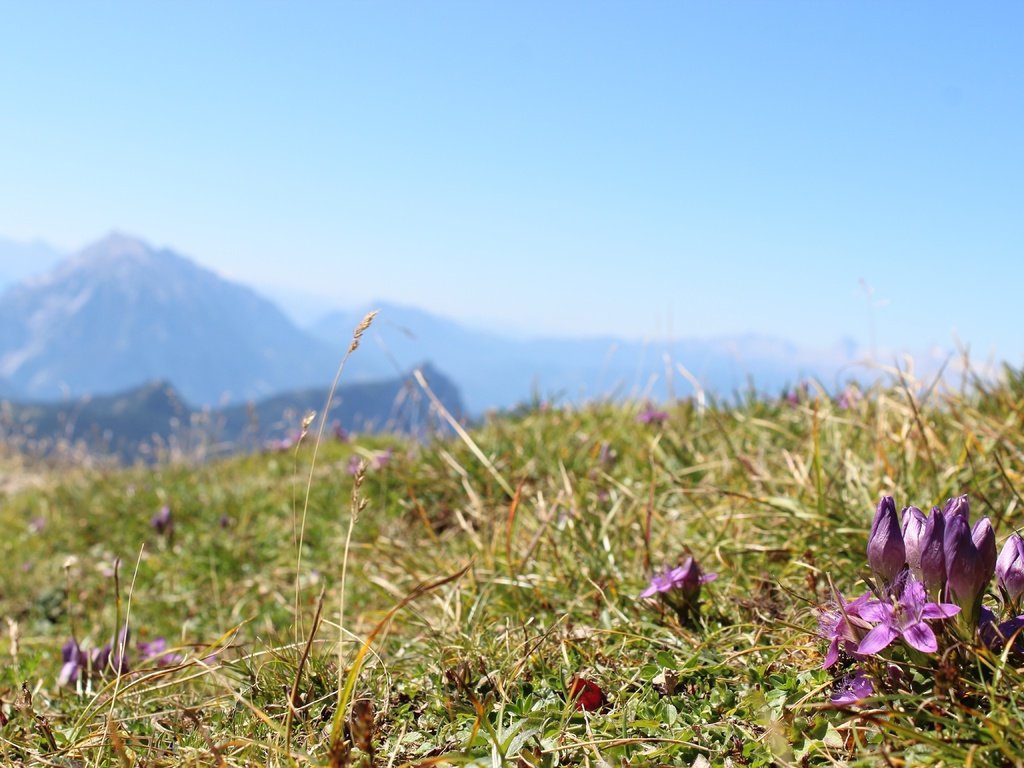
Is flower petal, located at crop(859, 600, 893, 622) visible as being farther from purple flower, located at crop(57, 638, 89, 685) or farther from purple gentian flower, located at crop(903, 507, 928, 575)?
purple flower, located at crop(57, 638, 89, 685)

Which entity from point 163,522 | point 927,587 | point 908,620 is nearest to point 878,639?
point 908,620

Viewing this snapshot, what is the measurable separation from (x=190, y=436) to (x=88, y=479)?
3.00 m

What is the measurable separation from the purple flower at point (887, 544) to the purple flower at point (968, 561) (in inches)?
4.8

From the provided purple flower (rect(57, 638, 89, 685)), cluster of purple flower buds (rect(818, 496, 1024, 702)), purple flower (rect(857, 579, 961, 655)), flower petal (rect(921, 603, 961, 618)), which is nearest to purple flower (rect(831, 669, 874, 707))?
cluster of purple flower buds (rect(818, 496, 1024, 702))

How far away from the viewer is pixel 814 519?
3.12 meters

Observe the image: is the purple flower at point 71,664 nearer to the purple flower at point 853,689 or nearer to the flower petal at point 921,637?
the purple flower at point 853,689

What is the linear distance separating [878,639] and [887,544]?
257 millimetres

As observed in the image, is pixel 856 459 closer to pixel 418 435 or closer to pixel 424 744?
pixel 424 744

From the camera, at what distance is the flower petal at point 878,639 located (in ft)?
5.42

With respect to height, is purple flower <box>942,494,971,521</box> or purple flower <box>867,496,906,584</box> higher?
purple flower <box>942,494,971,521</box>

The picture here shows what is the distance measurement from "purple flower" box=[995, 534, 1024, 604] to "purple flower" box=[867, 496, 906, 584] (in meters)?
0.21

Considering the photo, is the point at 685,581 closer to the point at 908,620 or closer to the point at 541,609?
the point at 541,609

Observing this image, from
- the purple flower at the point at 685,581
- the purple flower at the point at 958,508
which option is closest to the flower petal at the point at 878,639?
the purple flower at the point at 958,508

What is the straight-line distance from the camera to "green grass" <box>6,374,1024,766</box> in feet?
6.04
